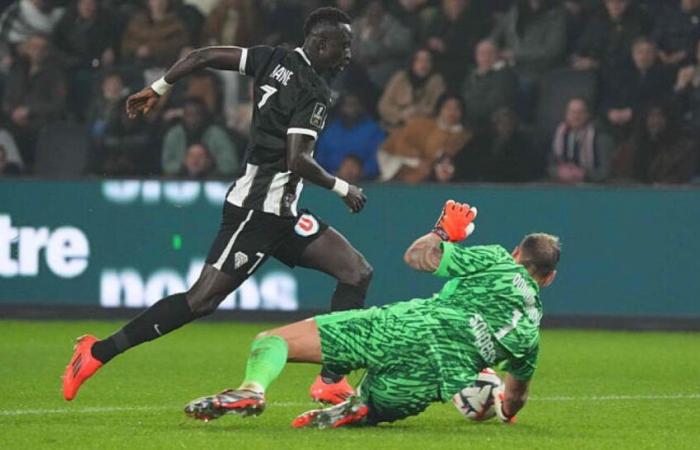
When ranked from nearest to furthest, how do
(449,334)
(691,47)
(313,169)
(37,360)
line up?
(449,334) < (313,169) < (37,360) < (691,47)

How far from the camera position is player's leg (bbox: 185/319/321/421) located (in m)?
7.89

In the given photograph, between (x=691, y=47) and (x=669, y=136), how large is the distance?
3.86 feet

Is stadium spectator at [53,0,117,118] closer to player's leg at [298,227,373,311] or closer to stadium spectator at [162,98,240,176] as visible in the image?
stadium spectator at [162,98,240,176]

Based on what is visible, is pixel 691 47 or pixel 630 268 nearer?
pixel 630 268

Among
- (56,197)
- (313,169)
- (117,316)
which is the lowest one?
(117,316)

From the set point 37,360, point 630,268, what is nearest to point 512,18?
point 630,268

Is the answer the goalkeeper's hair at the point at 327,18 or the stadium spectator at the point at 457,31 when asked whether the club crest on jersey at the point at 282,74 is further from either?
the stadium spectator at the point at 457,31

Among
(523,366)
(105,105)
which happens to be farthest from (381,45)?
(523,366)

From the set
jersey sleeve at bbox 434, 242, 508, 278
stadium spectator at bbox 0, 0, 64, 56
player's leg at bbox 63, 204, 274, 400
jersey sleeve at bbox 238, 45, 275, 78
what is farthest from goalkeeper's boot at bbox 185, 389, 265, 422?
stadium spectator at bbox 0, 0, 64, 56

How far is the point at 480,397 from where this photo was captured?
29.2 feet

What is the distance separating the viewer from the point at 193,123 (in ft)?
57.6

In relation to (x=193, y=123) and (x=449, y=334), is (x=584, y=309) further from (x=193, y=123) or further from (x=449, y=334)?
(x=449, y=334)

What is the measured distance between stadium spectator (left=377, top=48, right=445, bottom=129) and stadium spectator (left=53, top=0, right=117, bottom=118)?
3232 mm

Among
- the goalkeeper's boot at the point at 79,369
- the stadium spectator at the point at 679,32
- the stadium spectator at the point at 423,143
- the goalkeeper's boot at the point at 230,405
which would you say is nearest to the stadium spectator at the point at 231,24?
the stadium spectator at the point at 423,143
